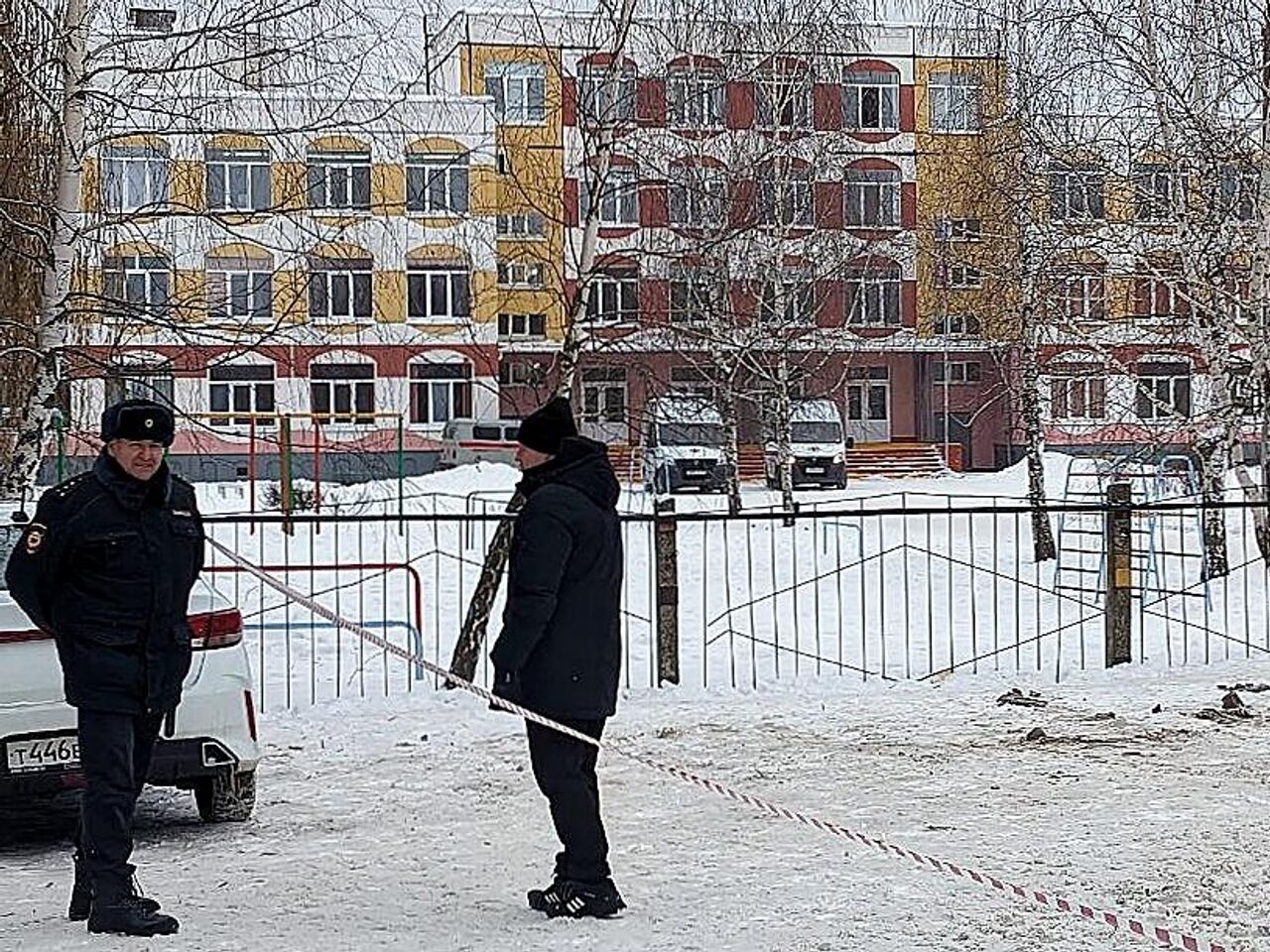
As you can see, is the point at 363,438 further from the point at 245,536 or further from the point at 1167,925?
the point at 1167,925

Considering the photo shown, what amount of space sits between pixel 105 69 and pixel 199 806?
4.43 m

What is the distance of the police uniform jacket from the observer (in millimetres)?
5402

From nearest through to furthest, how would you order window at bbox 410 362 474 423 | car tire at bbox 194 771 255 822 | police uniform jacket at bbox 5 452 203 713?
police uniform jacket at bbox 5 452 203 713, car tire at bbox 194 771 255 822, window at bbox 410 362 474 423

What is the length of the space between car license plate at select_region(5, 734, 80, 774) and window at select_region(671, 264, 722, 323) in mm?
20320

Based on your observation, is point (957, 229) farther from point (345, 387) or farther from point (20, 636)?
point (20, 636)

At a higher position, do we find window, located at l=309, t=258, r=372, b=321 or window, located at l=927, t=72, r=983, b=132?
window, located at l=927, t=72, r=983, b=132

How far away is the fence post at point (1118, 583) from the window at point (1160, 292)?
24.8ft

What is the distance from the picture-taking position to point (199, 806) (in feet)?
23.8

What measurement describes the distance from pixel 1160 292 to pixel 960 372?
2210 cm

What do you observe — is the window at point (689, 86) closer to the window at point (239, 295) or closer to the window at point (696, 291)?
the window at point (696, 291)

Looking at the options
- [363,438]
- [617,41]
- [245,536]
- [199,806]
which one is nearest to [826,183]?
[363,438]

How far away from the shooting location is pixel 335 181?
1205cm

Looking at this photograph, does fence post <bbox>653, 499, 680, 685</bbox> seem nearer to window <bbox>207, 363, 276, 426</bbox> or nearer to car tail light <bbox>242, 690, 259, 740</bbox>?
car tail light <bbox>242, 690, 259, 740</bbox>

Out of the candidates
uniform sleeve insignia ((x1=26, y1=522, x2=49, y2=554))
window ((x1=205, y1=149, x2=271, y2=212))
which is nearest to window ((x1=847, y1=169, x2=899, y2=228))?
window ((x1=205, y1=149, x2=271, y2=212))
